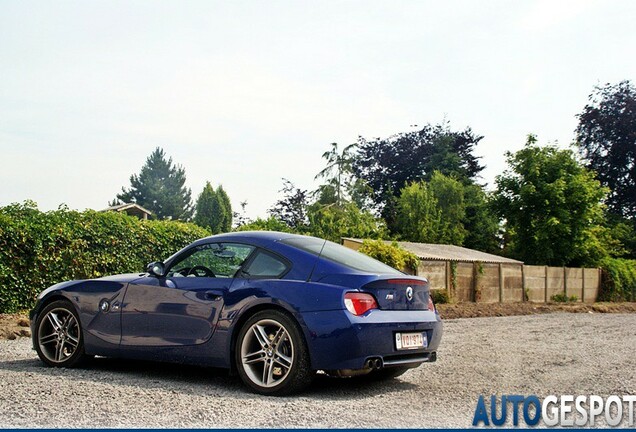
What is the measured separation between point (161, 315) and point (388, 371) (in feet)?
8.15

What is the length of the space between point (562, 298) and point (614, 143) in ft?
80.0

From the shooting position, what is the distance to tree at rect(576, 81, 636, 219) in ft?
188

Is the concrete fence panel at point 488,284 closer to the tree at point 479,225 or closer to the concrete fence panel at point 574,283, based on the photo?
the concrete fence panel at point 574,283

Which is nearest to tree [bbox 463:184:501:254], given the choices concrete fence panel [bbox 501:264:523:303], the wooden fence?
the wooden fence

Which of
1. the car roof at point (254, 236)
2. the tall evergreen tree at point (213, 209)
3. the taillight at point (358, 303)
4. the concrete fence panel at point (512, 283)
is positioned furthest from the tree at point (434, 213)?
the taillight at point (358, 303)

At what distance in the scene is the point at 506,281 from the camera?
33.0 m

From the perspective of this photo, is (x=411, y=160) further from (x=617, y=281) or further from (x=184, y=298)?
(x=184, y=298)

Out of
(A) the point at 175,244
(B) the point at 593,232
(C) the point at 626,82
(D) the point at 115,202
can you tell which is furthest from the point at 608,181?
(D) the point at 115,202

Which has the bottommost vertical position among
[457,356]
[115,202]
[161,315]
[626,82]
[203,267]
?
[457,356]

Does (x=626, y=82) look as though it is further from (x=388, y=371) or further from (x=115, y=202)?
(x=115, y=202)

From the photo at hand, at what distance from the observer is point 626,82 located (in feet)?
193

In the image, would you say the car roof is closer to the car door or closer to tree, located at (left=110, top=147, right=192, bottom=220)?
the car door

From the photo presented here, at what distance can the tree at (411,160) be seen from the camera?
6384 cm

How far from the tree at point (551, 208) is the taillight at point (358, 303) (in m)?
39.8
